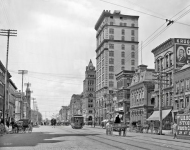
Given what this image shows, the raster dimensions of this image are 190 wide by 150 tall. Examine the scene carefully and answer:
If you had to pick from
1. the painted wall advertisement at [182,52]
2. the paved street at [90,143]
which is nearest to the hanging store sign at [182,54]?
the painted wall advertisement at [182,52]

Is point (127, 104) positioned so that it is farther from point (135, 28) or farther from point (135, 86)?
point (135, 28)

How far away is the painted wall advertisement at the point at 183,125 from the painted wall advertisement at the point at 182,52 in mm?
23304

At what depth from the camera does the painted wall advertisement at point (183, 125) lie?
115ft

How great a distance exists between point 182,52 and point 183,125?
2595 centimetres

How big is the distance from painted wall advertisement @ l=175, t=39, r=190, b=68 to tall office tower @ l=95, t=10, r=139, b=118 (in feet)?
213

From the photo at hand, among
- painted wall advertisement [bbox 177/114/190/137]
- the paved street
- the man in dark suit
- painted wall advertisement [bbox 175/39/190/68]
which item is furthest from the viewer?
the man in dark suit

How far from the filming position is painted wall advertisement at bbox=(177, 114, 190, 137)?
34.9 metres

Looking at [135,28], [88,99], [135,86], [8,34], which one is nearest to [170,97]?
[135,86]

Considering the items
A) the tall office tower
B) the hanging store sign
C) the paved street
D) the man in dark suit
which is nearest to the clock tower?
the tall office tower

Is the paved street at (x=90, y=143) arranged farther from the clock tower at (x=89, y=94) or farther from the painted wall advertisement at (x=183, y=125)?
the clock tower at (x=89, y=94)

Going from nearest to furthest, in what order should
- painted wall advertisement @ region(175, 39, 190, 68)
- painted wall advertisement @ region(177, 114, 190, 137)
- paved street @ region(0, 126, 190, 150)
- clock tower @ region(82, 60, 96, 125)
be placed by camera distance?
1. paved street @ region(0, 126, 190, 150)
2. painted wall advertisement @ region(177, 114, 190, 137)
3. painted wall advertisement @ region(175, 39, 190, 68)
4. clock tower @ region(82, 60, 96, 125)

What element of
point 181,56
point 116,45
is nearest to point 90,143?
point 181,56

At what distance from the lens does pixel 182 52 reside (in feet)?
194

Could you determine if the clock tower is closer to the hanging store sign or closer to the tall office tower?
the tall office tower
